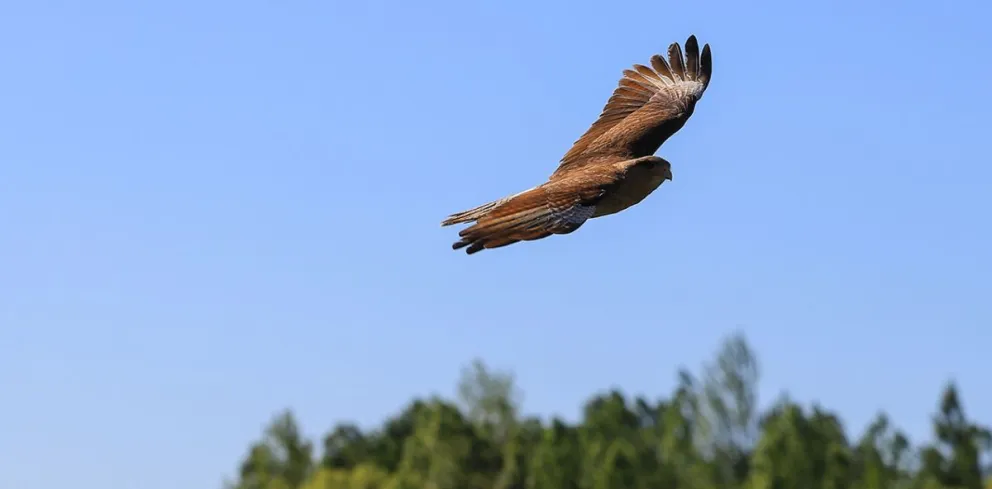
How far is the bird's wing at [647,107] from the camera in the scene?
30875 millimetres

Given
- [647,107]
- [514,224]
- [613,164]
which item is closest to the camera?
[514,224]

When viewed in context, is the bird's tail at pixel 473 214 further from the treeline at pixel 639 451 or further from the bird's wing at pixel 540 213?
the treeline at pixel 639 451

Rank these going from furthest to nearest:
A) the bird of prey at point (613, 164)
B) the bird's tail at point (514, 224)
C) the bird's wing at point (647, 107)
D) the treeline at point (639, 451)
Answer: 1. the treeline at point (639, 451)
2. the bird's wing at point (647, 107)
3. the bird of prey at point (613, 164)
4. the bird's tail at point (514, 224)

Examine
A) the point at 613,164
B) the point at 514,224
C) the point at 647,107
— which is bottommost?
the point at 514,224

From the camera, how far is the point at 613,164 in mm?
28844

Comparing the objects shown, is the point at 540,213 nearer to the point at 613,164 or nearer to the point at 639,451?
the point at 613,164

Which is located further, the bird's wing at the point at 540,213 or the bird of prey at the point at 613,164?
the bird of prey at the point at 613,164

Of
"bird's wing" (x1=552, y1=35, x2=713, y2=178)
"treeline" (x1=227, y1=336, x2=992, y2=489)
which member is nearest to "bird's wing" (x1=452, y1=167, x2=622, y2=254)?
"bird's wing" (x1=552, y1=35, x2=713, y2=178)

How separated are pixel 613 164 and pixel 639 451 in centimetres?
6348

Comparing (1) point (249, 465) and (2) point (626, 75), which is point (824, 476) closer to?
(1) point (249, 465)

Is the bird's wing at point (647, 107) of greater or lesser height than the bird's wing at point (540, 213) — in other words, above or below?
above

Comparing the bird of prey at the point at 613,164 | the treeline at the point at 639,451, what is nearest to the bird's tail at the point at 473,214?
the bird of prey at the point at 613,164

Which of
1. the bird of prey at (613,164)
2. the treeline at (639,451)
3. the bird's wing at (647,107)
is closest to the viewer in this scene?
the bird of prey at (613,164)

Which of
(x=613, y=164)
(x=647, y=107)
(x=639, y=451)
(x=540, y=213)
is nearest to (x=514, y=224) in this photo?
(x=540, y=213)
